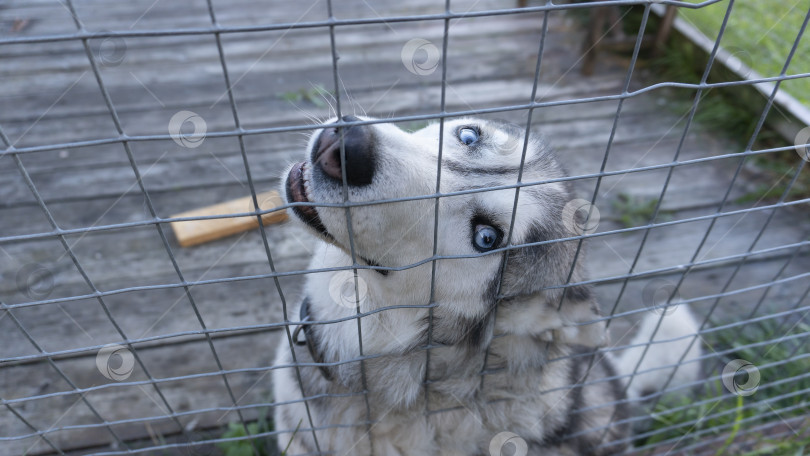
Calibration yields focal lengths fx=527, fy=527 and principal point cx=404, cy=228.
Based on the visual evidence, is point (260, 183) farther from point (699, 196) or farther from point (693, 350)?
point (699, 196)

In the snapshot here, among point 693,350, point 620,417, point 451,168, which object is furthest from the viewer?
point 693,350

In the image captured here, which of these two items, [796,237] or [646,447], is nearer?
[646,447]

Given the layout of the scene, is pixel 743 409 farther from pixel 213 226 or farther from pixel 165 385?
pixel 213 226

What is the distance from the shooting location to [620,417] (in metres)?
2.33

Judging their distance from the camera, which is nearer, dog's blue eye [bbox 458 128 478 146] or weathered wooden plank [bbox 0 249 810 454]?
dog's blue eye [bbox 458 128 478 146]

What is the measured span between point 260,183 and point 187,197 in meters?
0.49

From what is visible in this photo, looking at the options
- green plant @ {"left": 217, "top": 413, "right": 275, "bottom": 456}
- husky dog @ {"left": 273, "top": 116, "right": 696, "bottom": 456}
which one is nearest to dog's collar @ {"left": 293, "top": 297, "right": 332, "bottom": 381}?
husky dog @ {"left": 273, "top": 116, "right": 696, "bottom": 456}

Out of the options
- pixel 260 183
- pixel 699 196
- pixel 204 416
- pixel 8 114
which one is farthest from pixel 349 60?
pixel 204 416

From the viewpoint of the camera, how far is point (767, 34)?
13.1 feet

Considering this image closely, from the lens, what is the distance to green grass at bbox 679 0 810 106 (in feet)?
12.5

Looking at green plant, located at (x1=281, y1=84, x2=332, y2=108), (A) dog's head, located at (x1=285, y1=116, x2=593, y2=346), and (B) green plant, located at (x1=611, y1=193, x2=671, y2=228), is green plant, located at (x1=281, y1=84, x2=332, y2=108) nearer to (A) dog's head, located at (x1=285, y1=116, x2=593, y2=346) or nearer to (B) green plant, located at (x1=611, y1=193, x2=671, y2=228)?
(B) green plant, located at (x1=611, y1=193, x2=671, y2=228)

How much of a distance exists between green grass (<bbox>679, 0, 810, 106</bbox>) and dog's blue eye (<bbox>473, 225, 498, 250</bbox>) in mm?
3203

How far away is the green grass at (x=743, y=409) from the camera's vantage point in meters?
2.35

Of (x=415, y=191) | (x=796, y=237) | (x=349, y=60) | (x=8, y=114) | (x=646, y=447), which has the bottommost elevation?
(x=646, y=447)
